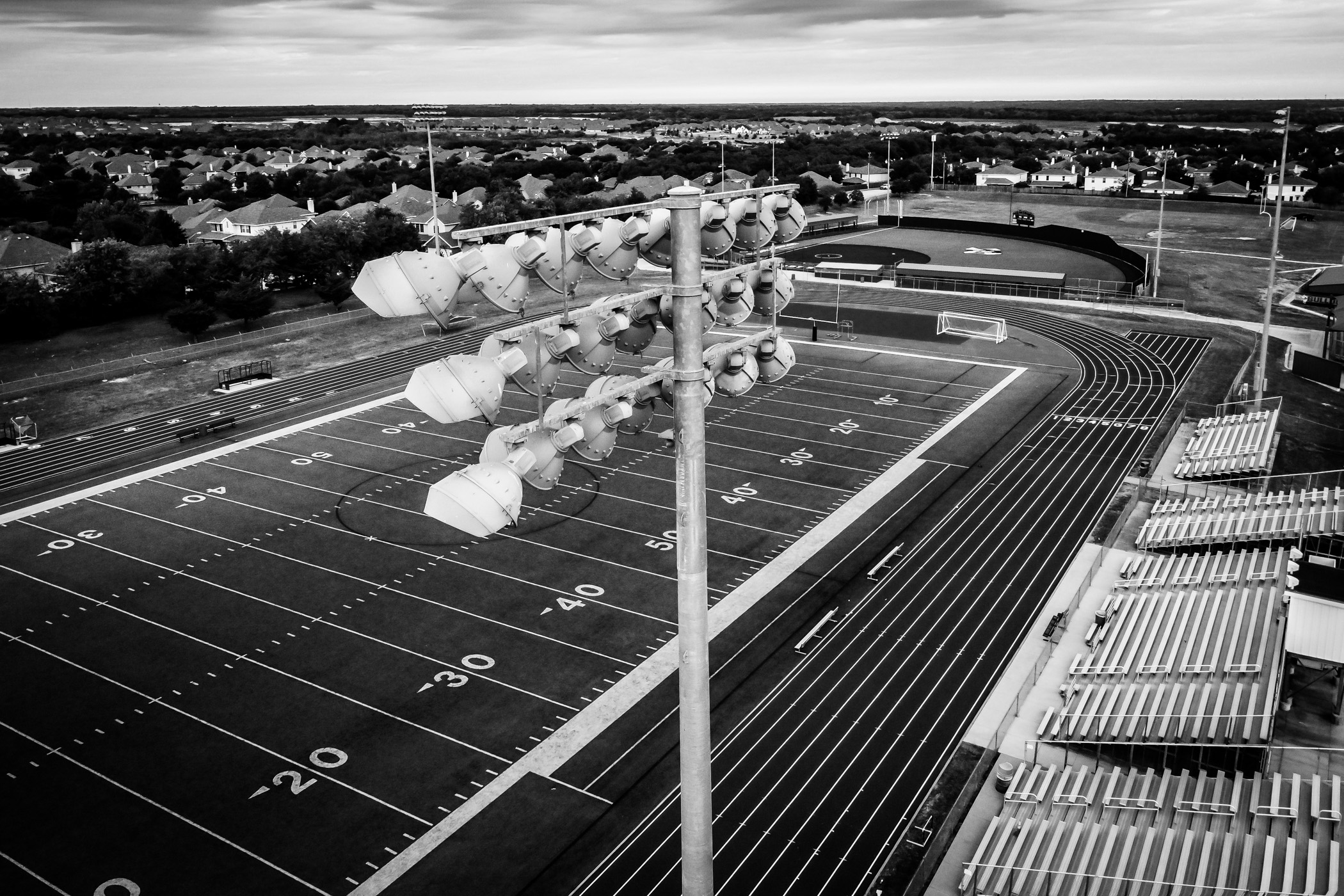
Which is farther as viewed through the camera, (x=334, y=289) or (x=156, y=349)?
(x=334, y=289)

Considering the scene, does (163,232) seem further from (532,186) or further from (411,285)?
(411,285)

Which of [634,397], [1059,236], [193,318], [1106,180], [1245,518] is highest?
[1106,180]

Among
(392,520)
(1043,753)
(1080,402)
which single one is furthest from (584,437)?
(1080,402)

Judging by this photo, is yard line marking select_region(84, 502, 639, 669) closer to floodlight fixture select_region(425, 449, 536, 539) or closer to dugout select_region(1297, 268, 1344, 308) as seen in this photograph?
floodlight fixture select_region(425, 449, 536, 539)

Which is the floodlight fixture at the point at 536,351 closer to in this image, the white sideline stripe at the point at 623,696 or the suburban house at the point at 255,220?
the white sideline stripe at the point at 623,696

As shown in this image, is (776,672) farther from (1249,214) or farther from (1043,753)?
(1249,214)

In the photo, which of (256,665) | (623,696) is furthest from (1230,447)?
(256,665)

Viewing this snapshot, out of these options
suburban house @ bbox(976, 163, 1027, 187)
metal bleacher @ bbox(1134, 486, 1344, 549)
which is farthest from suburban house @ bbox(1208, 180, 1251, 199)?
metal bleacher @ bbox(1134, 486, 1344, 549)
